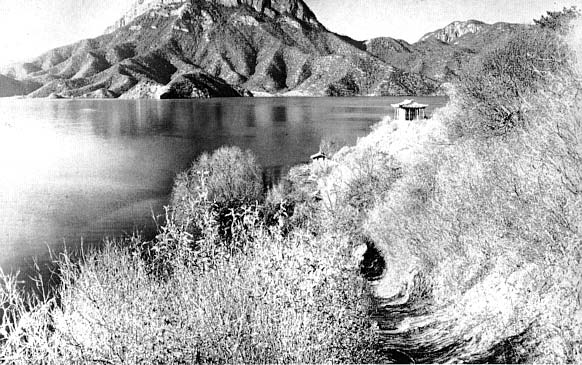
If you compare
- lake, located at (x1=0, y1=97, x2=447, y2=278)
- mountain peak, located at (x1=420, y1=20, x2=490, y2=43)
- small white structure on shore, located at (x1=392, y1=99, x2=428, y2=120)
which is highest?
mountain peak, located at (x1=420, y1=20, x2=490, y2=43)

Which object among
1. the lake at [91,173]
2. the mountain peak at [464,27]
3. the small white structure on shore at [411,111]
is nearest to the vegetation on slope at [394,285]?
the mountain peak at [464,27]

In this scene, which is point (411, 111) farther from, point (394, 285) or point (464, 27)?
point (394, 285)

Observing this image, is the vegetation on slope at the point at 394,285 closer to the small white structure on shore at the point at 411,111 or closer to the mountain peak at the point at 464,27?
the mountain peak at the point at 464,27

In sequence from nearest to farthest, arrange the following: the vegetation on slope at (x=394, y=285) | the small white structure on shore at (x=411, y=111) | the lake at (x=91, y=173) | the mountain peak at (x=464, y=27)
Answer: the vegetation on slope at (x=394, y=285), the mountain peak at (x=464, y=27), the lake at (x=91, y=173), the small white structure on shore at (x=411, y=111)

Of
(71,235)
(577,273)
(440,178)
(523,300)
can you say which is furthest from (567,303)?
(71,235)

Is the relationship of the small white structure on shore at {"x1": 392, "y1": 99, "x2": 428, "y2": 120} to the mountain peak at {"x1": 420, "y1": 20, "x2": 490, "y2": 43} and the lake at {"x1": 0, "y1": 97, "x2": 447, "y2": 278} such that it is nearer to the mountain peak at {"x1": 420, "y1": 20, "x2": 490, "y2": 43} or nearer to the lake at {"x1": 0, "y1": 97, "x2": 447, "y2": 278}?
the mountain peak at {"x1": 420, "y1": 20, "x2": 490, "y2": 43}

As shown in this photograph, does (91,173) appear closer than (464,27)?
Yes

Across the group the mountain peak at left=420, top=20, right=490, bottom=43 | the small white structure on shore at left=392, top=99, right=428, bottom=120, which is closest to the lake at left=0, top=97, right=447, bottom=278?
the small white structure on shore at left=392, top=99, right=428, bottom=120

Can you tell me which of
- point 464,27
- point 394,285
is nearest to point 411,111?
point 464,27

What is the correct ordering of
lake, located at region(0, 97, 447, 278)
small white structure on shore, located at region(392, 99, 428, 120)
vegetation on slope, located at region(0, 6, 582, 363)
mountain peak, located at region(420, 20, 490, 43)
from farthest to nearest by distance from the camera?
1. small white structure on shore, located at region(392, 99, 428, 120)
2. lake, located at region(0, 97, 447, 278)
3. mountain peak, located at region(420, 20, 490, 43)
4. vegetation on slope, located at region(0, 6, 582, 363)

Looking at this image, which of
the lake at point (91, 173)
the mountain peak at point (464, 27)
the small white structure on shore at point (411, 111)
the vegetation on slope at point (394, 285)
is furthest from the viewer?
the small white structure on shore at point (411, 111)

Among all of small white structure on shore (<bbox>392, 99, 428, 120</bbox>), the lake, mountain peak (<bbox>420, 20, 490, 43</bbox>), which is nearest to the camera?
mountain peak (<bbox>420, 20, 490, 43</bbox>)

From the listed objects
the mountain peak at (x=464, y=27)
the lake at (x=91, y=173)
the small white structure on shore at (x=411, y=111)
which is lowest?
the lake at (x=91, y=173)

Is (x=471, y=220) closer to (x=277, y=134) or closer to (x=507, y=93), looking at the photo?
(x=507, y=93)
